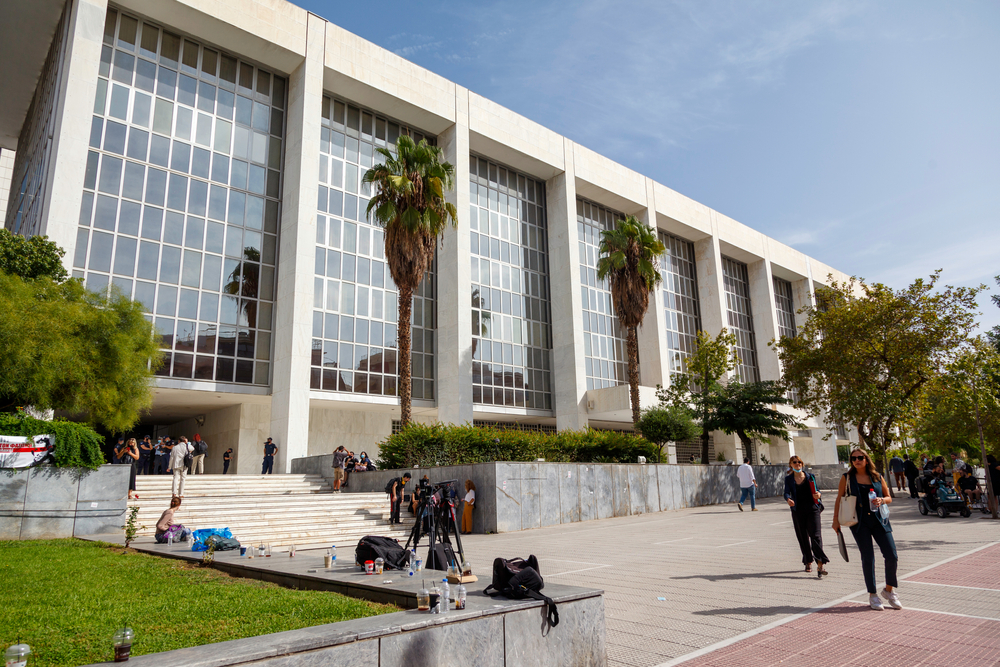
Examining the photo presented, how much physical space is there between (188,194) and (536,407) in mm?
21248

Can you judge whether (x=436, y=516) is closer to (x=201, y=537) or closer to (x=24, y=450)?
(x=201, y=537)

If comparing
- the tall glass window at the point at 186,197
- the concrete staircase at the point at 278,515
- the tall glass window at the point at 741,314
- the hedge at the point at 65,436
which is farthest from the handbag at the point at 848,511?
the tall glass window at the point at 741,314

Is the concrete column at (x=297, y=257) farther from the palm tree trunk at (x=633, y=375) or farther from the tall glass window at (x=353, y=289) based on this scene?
the palm tree trunk at (x=633, y=375)

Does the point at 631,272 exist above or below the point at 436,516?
above

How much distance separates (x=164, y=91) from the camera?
2634 cm

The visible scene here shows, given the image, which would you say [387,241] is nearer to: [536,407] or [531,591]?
[536,407]

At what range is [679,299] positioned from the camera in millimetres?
46344

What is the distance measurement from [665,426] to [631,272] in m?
7.99

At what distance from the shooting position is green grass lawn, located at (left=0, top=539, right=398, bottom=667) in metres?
4.34

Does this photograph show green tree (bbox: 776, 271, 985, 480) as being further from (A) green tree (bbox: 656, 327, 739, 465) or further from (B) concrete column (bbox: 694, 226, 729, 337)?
(B) concrete column (bbox: 694, 226, 729, 337)

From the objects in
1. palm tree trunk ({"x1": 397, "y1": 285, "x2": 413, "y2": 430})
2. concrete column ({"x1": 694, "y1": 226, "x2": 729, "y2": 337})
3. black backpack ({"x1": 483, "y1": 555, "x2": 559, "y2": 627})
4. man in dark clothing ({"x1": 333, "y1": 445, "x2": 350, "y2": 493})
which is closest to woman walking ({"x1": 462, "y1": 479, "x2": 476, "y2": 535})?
palm tree trunk ({"x1": 397, "y1": 285, "x2": 413, "y2": 430})

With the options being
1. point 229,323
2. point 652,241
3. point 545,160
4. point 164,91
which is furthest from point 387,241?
point 545,160

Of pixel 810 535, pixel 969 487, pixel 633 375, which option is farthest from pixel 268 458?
pixel 969 487

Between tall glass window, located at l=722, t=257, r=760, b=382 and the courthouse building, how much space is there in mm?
13028
